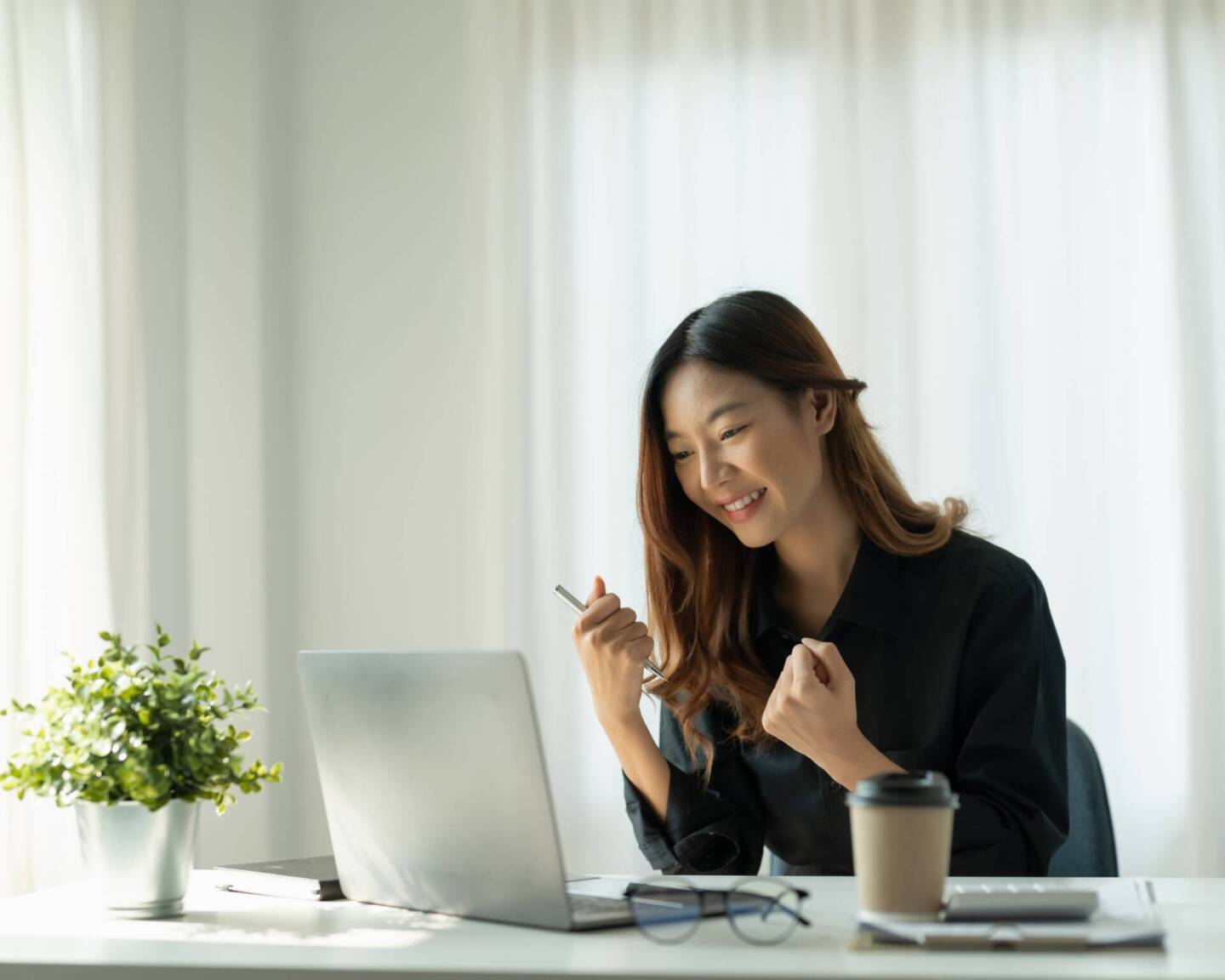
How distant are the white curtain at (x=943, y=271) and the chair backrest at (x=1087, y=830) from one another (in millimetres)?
1232

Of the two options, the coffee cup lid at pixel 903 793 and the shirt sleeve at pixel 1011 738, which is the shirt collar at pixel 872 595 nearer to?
the shirt sleeve at pixel 1011 738

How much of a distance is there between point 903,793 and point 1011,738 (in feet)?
2.12

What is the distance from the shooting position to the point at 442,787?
3.64ft

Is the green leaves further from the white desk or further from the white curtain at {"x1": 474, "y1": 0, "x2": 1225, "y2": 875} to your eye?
the white curtain at {"x1": 474, "y1": 0, "x2": 1225, "y2": 875}

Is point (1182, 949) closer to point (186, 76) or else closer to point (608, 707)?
point (608, 707)

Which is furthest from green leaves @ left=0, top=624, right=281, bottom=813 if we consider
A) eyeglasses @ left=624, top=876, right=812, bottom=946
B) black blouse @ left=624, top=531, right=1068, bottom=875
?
black blouse @ left=624, top=531, right=1068, bottom=875

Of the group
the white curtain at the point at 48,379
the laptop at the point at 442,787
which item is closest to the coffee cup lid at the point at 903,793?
the laptop at the point at 442,787

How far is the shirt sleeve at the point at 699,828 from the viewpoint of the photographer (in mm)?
1692

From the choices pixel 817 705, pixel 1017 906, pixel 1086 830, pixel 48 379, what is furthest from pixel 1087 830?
pixel 48 379

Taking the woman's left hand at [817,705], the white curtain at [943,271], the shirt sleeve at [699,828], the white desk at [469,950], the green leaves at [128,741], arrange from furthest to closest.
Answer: the white curtain at [943,271], the shirt sleeve at [699,828], the woman's left hand at [817,705], the green leaves at [128,741], the white desk at [469,950]

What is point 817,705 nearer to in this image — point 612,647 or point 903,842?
point 612,647

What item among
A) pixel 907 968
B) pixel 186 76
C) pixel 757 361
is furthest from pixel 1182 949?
pixel 186 76

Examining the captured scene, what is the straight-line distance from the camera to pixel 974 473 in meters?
3.00

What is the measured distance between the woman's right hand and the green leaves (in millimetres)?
430
